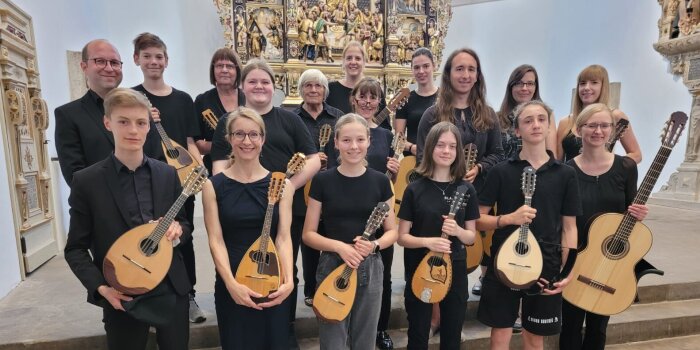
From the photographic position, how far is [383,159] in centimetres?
265

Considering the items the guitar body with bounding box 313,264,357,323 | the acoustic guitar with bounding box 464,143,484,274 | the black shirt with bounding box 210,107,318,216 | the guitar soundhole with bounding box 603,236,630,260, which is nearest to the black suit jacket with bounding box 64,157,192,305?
the black shirt with bounding box 210,107,318,216

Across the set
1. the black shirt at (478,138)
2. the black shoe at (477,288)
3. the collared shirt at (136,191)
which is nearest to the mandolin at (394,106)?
the black shirt at (478,138)

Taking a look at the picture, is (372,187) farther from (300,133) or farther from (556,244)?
(556,244)

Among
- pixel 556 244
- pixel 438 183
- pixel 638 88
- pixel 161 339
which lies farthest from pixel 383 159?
pixel 638 88

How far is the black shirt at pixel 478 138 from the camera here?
8.05 ft

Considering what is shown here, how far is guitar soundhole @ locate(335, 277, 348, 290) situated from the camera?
1920 mm

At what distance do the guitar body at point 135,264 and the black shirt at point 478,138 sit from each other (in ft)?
4.99

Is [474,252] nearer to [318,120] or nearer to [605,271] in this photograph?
[605,271]

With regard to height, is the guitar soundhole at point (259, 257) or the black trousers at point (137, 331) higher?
the guitar soundhole at point (259, 257)

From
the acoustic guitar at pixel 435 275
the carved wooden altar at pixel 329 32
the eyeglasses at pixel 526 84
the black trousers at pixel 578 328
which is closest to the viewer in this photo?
the acoustic guitar at pixel 435 275

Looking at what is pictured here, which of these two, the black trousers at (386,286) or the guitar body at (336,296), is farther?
the black trousers at (386,286)

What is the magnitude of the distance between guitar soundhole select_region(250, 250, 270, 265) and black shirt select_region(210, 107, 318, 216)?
1.83 ft

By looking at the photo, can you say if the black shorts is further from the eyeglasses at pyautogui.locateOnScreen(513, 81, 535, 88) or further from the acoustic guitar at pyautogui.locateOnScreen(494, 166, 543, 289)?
the eyeglasses at pyautogui.locateOnScreen(513, 81, 535, 88)

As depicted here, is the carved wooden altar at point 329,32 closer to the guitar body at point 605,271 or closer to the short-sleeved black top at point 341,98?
the short-sleeved black top at point 341,98
